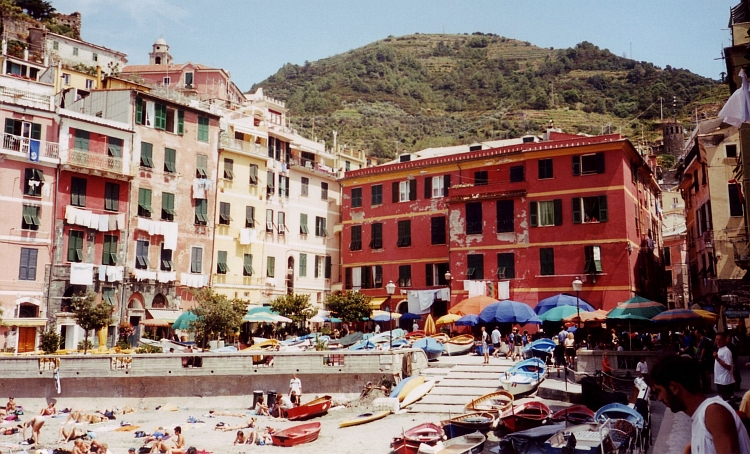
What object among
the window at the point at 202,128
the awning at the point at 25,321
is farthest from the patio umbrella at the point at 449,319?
the window at the point at 202,128

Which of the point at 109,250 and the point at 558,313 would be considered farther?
the point at 109,250

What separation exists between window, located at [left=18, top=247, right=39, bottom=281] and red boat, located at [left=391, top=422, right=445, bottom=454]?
25.5 m

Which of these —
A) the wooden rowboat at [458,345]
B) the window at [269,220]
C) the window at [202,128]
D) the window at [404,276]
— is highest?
the window at [202,128]

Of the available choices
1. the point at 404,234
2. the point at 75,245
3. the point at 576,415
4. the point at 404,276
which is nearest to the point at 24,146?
the point at 75,245

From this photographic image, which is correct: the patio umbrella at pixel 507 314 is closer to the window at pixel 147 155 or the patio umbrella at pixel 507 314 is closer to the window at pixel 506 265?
the window at pixel 506 265

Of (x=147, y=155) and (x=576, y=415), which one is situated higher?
(x=147, y=155)

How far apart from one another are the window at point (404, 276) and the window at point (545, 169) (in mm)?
11594

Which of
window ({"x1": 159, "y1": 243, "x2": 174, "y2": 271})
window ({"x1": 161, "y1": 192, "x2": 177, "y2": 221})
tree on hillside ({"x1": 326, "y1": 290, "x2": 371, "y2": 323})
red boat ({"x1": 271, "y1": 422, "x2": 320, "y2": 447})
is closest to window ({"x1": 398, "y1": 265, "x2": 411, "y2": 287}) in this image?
tree on hillside ({"x1": 326, "y1": 290, "x2": 371, "y2": 323})

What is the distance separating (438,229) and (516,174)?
6.85 meters

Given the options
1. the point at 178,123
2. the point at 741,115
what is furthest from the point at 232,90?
the point at 741,115

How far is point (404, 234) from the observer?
159 feet

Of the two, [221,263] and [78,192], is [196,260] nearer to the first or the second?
[221,263]

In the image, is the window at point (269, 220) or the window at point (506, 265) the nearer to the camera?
the window at point (506, 265)

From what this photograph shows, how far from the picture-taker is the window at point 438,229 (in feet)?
154
